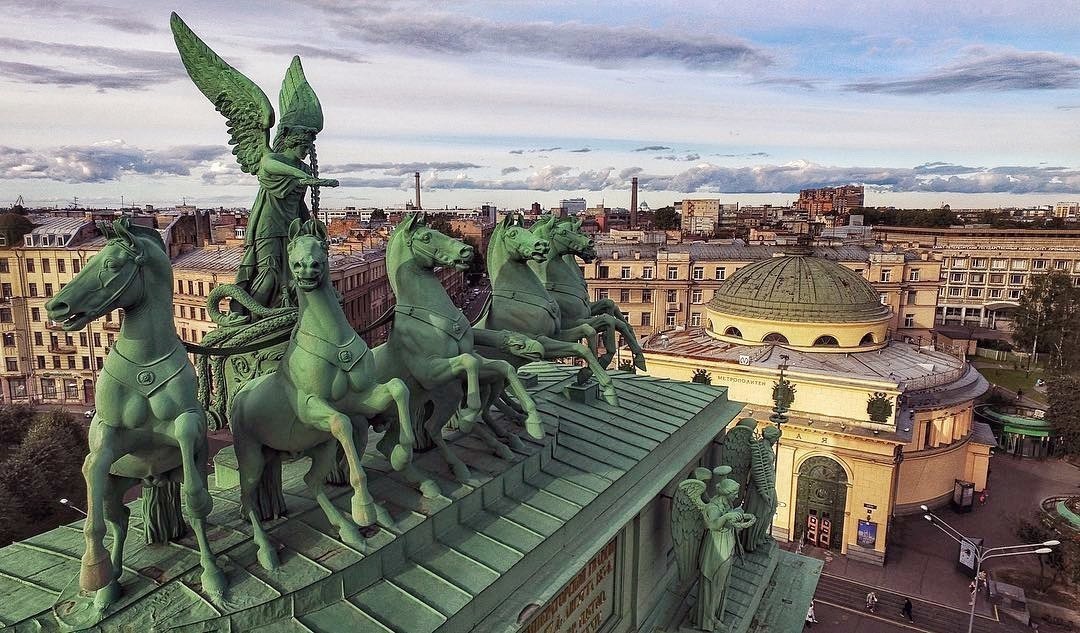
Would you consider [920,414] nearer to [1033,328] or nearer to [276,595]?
[276,595]

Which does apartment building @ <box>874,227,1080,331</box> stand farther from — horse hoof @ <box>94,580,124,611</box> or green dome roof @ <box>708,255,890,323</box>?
horse hoof @ <box>94,580,124,611</box>

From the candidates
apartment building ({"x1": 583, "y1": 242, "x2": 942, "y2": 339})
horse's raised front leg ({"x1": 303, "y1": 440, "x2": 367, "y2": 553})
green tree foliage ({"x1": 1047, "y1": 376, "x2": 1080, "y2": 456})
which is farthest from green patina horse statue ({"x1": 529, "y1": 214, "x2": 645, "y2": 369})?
green tree foliage ({"x1": 1047, "y1": 376, "x2": 1080, "y2": 456})

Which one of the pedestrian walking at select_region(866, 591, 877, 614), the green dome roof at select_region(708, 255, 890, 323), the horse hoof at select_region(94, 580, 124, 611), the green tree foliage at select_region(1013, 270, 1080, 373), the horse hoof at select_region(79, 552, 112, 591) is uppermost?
the horse hoof at select_region(79, 552, 112, 591)

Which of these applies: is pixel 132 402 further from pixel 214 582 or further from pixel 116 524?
pixel 214 582

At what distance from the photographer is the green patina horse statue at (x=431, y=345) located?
1073 cm

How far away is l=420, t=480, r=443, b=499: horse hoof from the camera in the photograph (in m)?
10.5

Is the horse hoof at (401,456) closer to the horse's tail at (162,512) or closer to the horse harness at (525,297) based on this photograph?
the horse's tail at (162,512)

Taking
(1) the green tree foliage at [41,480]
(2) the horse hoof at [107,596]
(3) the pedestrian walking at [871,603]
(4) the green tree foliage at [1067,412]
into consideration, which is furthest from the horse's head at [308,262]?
(4) the green tree foliage at [1067,412]

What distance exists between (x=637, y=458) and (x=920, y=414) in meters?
29.6

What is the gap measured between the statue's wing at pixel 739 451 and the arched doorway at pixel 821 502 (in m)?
18.2

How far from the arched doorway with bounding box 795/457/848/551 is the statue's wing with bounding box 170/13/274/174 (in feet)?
101

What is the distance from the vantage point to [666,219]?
17988 centimetres

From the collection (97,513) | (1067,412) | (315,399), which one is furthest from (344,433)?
(1067,412)

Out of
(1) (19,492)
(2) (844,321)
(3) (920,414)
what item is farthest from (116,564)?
(2) (844,321)
